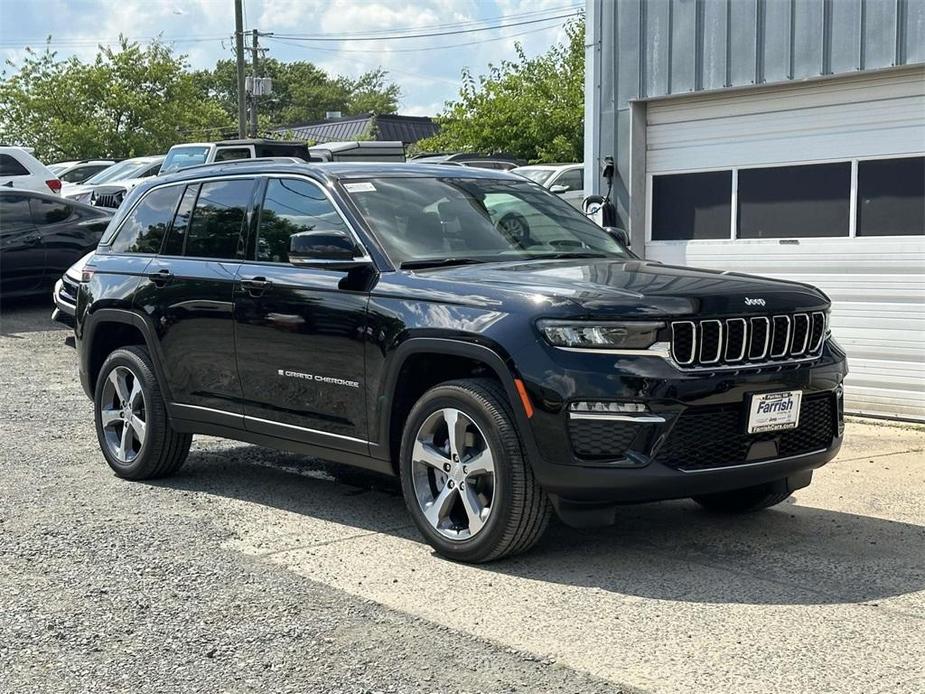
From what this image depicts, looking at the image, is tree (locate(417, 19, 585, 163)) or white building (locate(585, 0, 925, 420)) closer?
white building (locate(585, 0, 925, 420))

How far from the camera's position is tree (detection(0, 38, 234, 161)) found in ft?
149

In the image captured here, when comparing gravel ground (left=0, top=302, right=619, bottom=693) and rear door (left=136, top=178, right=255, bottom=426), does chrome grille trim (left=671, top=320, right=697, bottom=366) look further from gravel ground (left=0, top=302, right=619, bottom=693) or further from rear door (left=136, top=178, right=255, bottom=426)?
rear door (left=136, top=178, right=255, bottom=426)

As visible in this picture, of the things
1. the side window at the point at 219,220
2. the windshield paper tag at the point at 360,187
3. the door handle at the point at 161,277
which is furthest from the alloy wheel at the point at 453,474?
the door handle at the point at 161,277

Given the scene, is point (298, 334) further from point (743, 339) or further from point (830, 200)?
point (830, 200)

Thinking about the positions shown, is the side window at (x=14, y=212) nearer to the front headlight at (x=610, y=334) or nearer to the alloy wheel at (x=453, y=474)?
the alloy wheel at (x=453, y=474)

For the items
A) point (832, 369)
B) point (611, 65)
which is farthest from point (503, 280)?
point (611, 65)

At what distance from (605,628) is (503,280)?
170cm

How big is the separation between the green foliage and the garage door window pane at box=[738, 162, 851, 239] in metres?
91.4

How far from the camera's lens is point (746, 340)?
569 centimetres

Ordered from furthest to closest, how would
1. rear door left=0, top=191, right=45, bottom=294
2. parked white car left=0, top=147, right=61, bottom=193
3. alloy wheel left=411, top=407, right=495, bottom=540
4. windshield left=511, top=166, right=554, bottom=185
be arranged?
windshield left=511, top=166, right=554, bottom=185
parked white car left=0, top=147, right=61, bottom=193
rear door left=0, top=191, right=45, bottom=294
alloy wheel left=411, top=407, right=495, bottom=540

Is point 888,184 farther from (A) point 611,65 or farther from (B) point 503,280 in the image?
(B) point 503,280

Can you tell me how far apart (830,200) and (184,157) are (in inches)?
533

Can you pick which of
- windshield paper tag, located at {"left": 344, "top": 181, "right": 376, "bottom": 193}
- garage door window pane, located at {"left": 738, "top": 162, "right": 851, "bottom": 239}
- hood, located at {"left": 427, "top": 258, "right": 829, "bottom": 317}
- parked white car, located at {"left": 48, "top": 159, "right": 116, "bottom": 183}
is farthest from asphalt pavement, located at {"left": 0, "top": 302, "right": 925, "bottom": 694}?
parked white car, located at {"left": 48, "top": 159, "right": 116, "bottom": 183}

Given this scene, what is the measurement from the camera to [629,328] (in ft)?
17.8
